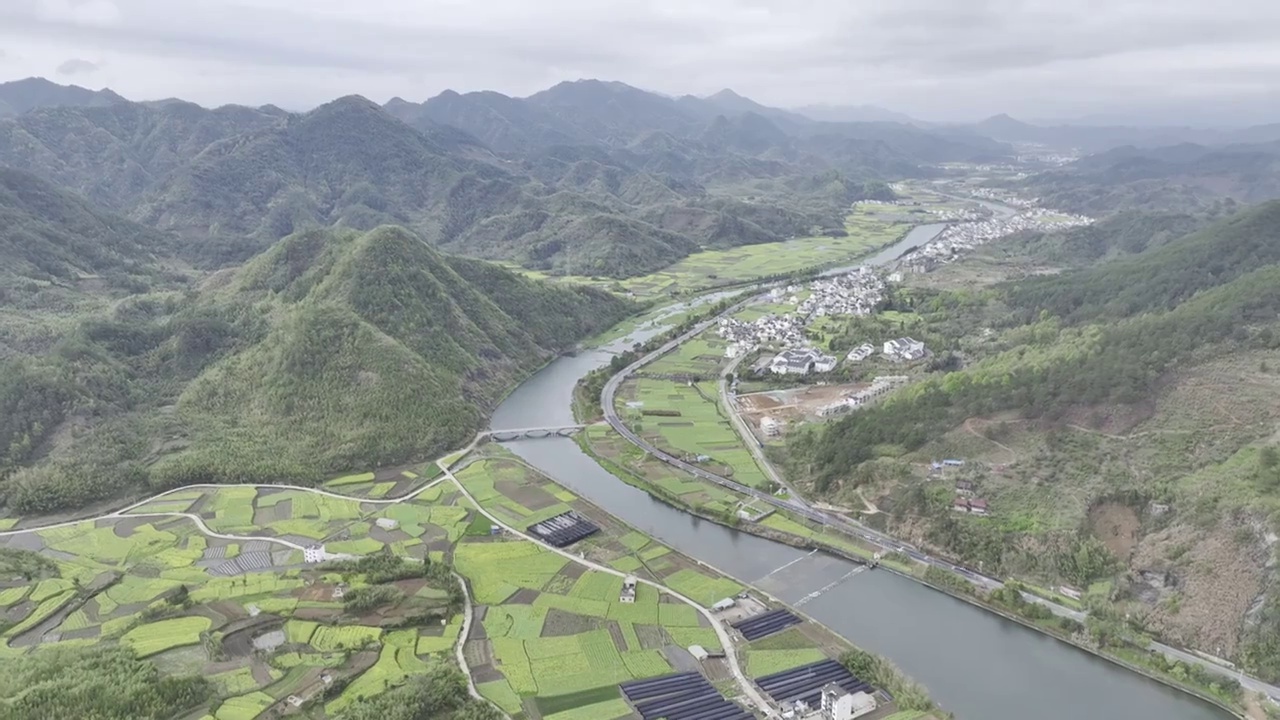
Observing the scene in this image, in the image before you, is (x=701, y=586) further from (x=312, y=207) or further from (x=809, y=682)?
(x=312, y=207)

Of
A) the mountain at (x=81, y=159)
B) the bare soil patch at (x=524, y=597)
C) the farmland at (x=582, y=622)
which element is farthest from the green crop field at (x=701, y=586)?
the mountain at (x=81, y=159)

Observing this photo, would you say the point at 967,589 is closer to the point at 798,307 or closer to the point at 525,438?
the point at 525,438

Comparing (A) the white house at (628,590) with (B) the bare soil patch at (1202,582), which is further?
(A) the white house at (628,590)

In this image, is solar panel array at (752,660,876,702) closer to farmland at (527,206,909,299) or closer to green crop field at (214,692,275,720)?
green crop field at (214,692,275,720)

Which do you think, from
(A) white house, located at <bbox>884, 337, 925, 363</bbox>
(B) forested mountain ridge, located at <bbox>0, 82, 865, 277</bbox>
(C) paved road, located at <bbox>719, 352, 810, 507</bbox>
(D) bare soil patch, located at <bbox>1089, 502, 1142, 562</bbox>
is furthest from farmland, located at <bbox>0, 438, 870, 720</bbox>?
(B) forested mountain ridge, located at <bbox>0, 82, 865, 277</bbox>

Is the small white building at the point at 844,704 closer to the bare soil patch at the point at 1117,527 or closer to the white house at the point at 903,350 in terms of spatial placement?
the bare soil patch at the point at 1117,527

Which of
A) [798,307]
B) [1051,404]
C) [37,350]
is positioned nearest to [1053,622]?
[1051,404]

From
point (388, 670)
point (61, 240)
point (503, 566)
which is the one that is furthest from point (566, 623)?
point (61, 240)
